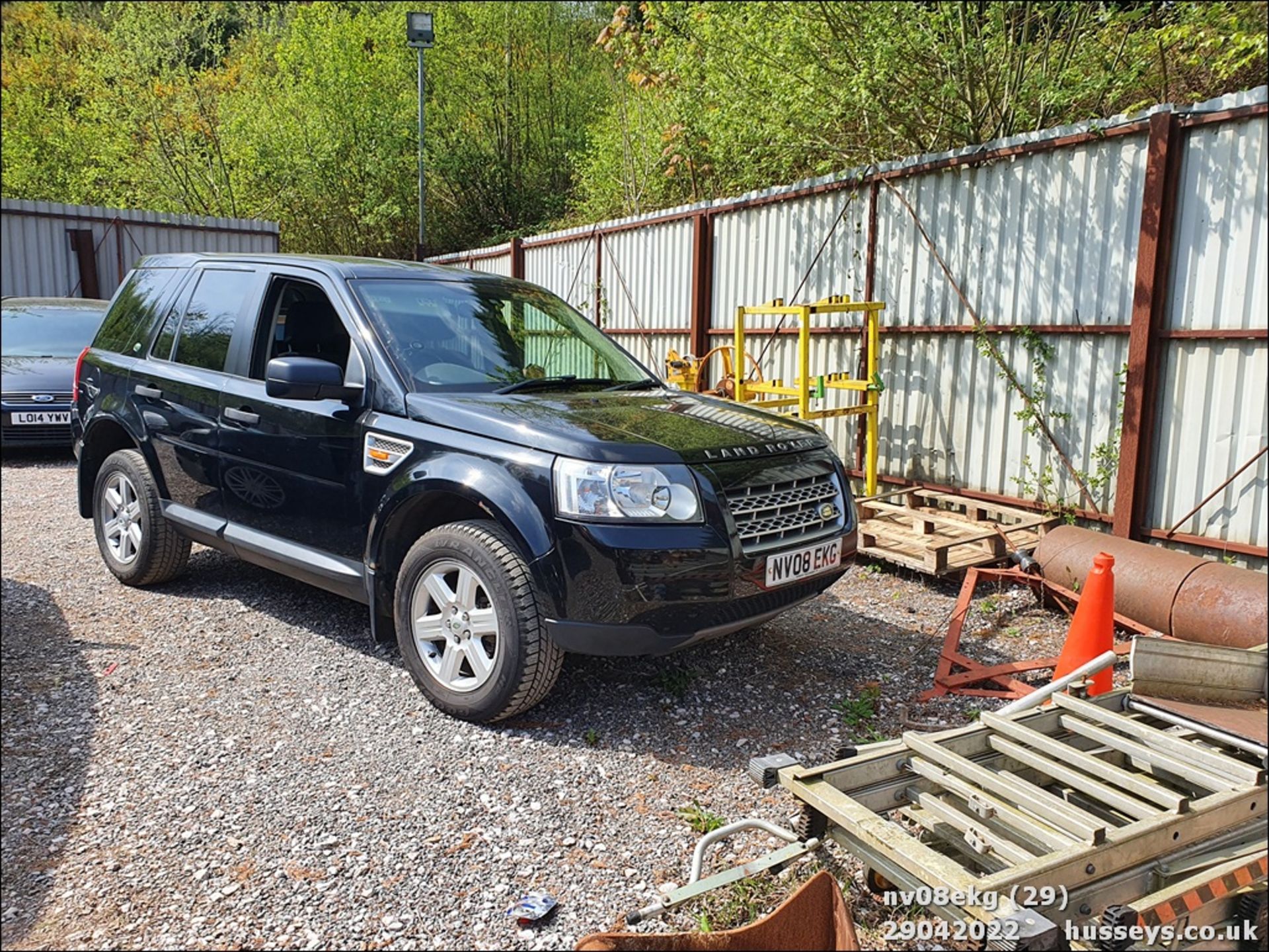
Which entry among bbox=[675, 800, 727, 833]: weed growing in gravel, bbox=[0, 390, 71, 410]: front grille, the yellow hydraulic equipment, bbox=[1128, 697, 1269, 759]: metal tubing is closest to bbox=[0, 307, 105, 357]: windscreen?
bbox=[0, 390, 71, 410]: front grille

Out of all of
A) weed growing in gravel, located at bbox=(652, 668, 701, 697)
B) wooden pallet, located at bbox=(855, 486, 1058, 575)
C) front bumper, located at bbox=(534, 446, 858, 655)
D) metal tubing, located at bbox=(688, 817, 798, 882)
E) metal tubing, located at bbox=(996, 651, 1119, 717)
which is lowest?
weed growing in gravel, located at bbox=(652, 668, 701, 697)

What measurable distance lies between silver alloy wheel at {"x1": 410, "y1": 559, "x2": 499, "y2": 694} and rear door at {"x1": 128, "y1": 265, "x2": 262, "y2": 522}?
1647mm

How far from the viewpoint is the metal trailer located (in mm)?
2236

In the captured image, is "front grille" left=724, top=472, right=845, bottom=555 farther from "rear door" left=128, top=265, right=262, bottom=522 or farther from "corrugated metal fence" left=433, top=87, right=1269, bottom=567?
"rear door" left=128, top=265, right=262, bottom=522

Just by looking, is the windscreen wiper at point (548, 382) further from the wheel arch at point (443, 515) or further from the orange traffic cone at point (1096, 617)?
the orange traffic cone at point (1096, 617)

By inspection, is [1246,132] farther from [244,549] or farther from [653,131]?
[653,131]

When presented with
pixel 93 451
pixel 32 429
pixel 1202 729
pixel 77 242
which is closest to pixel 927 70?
pixel 1202 729

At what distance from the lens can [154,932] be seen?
2486 millimetres

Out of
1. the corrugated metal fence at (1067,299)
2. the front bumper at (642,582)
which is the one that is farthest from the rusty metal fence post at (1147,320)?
the front bumper at (642,582)

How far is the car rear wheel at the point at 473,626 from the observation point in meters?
3.57

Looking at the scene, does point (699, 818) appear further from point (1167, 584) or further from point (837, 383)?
point (837, 383)

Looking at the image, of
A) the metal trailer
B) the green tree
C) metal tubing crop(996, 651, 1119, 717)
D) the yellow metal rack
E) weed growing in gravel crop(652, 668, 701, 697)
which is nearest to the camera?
the metal trailer

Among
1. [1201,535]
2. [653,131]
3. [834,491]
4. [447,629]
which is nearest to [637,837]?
[447,629]

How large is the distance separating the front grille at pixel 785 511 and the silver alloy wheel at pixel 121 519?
3.70 m
